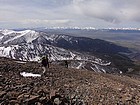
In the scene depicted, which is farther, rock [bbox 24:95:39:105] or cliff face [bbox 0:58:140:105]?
cliff face [bbox 0:58:140:105]

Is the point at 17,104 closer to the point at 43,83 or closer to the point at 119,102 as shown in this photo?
the point at 43,83

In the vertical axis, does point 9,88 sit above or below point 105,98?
above

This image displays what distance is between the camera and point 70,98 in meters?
20.3

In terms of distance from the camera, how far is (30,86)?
21.7m

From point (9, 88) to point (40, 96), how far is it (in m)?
2.62

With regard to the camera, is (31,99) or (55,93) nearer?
(31,99)

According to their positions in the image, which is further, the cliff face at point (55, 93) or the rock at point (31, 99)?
the cliff face at point (55, 93)

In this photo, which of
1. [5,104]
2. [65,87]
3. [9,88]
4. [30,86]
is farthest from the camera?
[65,87]

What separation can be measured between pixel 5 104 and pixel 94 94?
7.74 m

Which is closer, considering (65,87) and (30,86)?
(30,86)

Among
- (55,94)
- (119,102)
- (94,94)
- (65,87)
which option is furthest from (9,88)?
(119,102)

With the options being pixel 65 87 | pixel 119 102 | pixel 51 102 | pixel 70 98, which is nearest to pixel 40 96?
pixel 51 102

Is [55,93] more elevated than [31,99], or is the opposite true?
[31,99]

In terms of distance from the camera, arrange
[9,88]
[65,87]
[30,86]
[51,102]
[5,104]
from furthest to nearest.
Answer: [65,87]
[30,86]
[9,88]
[51,102]
[5,104]
